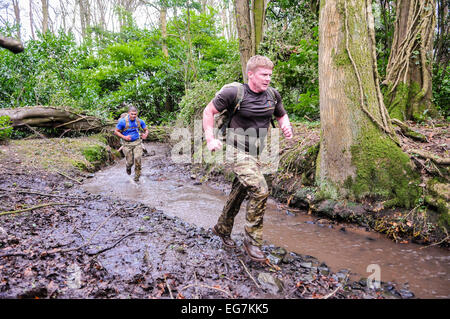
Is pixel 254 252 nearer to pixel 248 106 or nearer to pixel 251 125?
pixel 251 125

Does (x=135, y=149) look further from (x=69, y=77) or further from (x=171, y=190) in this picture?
(x=69, y=77)

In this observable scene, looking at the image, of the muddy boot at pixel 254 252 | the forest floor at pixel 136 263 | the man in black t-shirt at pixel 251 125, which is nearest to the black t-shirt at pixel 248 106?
the man in black t-shirt at pixel 251 125

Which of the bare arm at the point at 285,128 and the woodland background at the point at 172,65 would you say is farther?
the woodland background at the point at 172,65

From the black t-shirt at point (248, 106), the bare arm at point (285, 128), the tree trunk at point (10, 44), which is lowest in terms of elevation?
the bare arm at point (285, 128)

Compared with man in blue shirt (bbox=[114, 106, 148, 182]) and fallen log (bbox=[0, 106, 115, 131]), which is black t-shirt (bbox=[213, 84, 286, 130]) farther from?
fallen log (bbox=[0, 106, 115, 131])

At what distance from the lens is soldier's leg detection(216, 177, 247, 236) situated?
3.47 m

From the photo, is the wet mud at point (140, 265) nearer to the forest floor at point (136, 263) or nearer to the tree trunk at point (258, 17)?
the forest floor at point (136, 263)

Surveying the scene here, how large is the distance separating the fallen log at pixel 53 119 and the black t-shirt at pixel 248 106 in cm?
889

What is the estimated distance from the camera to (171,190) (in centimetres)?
705

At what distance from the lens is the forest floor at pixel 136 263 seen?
242 cm

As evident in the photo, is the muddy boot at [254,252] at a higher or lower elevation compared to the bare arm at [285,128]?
lower
